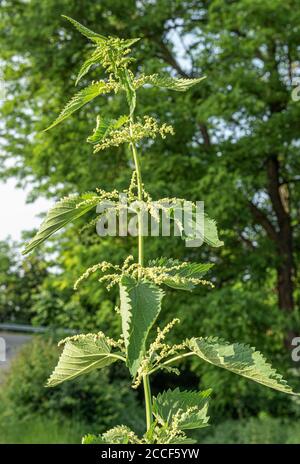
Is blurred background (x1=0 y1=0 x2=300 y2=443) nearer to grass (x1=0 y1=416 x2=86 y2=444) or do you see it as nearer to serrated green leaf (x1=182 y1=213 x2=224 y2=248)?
grass (x1=0 y1=416 x2=86 y2=444)

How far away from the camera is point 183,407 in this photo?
59.2 inches

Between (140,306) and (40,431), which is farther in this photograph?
(40,431)

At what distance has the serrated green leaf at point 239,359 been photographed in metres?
1.35

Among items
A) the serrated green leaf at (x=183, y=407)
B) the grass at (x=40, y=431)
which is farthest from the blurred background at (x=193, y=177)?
the serrated green leaf at (x=183, y=407)

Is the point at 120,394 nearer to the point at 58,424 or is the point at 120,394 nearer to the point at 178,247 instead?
the point at 58,424

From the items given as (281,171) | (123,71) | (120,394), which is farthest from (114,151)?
(123,71)

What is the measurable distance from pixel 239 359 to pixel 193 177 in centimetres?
934

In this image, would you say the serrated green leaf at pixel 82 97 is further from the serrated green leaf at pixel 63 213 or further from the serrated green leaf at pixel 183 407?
the serrated green leaf at pixel 183 407

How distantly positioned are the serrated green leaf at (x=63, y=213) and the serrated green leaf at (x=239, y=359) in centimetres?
34

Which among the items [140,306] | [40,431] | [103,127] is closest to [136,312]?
[140,306]

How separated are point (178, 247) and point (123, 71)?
8813mm

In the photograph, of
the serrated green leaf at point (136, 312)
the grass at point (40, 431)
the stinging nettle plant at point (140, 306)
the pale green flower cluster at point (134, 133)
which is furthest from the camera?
the grass at point (40, 431)

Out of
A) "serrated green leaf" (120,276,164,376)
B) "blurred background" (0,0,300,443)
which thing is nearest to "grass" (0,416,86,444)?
"blurred background" (0,0,300,443)

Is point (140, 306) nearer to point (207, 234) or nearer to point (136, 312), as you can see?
point (136, 312)
